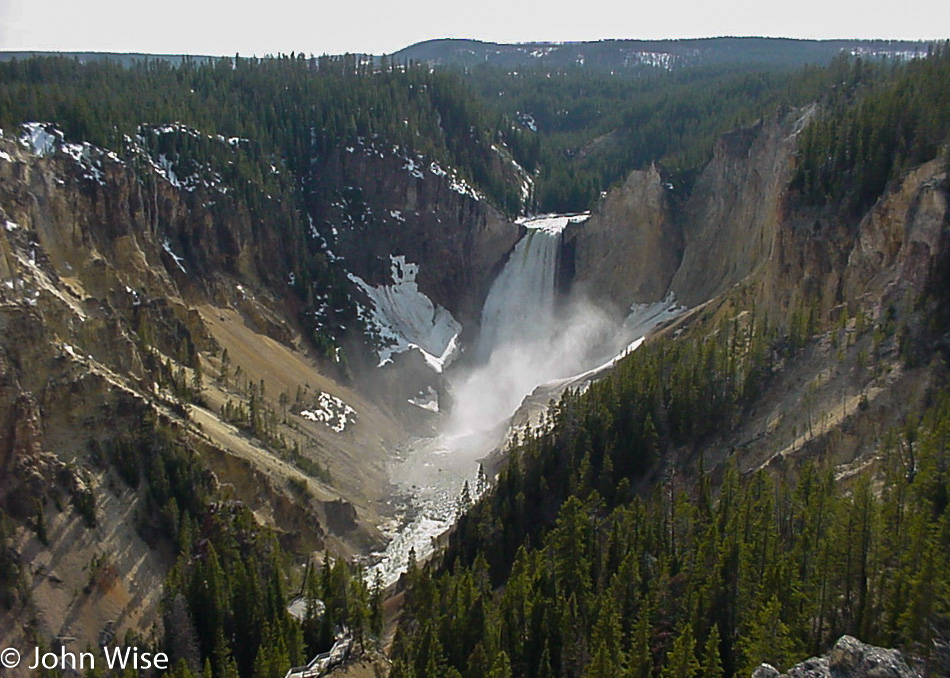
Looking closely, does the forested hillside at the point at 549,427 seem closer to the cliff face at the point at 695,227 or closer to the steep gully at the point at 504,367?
the cliff face at the point at 695,227

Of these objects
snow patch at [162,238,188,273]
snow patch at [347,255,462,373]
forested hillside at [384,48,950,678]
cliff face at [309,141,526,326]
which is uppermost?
cliff face at [309,141,526,326]

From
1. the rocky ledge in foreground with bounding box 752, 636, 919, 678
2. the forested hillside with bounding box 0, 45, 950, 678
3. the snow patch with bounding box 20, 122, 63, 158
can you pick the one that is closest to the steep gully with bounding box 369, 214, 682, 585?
the forested hillside with bounding box 0, 45, 950, 678

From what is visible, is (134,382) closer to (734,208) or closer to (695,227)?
(734,208)

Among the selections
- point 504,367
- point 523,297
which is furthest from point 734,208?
point 504,367

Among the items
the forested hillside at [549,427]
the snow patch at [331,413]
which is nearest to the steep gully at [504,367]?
the forested hillside at [549,427]

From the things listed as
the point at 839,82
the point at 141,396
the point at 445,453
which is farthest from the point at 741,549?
the point at 839,82

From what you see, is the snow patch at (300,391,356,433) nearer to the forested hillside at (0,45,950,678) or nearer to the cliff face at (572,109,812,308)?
the forested hillside at (0,45,950,678)

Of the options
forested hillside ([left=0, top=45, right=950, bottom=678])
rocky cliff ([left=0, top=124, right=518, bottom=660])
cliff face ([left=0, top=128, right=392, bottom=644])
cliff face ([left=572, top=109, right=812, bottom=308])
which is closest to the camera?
forested hillside ([left=0, top=45, right=950, bottom=678])
